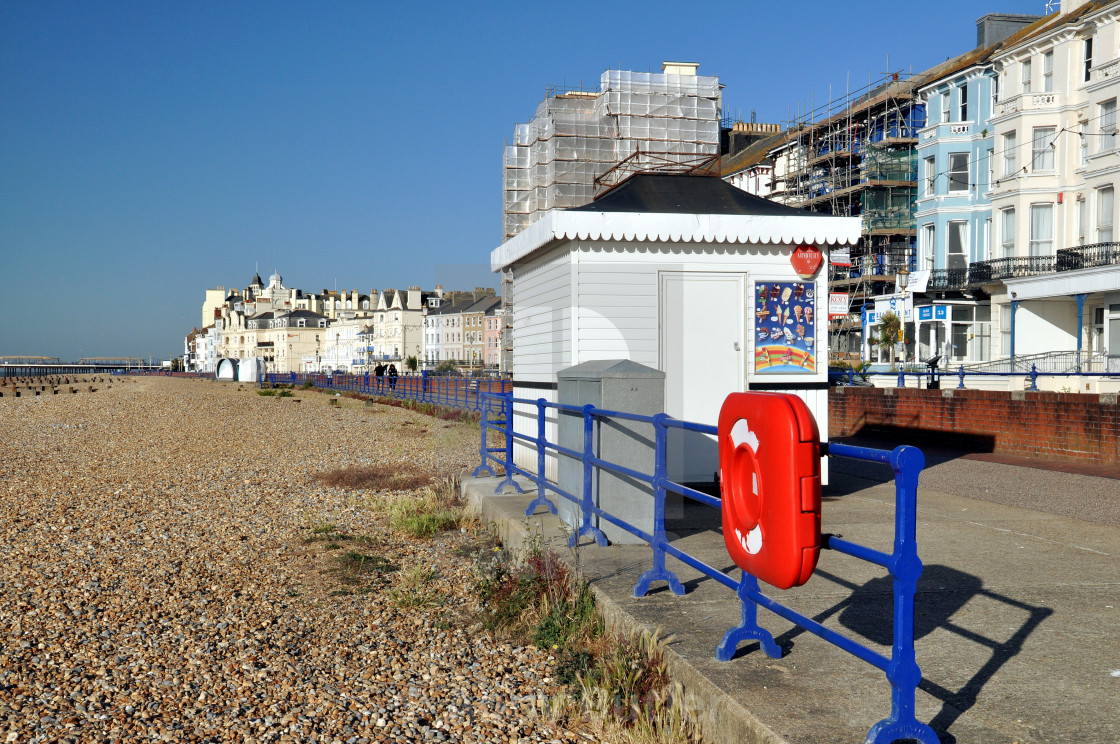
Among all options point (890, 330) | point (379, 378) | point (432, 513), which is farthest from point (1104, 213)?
point (379, 378)

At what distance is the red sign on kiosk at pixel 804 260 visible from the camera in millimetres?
9438

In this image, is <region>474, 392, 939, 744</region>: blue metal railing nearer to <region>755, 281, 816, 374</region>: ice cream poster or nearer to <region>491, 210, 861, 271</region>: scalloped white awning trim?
<region>491, 210, 861, 271</region>: scalloped white awning trim

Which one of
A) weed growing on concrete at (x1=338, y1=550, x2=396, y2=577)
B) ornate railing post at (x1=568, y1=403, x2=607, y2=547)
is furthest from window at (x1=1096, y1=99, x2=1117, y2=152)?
weed growing on concrete at (x1=338, y1=550, x2=396, y2=577)

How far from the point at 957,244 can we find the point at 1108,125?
9.33m

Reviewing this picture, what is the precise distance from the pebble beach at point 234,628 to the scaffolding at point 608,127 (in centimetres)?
1816

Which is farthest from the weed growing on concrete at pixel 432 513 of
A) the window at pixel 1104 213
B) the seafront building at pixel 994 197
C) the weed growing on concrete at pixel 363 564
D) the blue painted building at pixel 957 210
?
the blue painted building at pixel 957 210

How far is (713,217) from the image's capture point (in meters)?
9.13

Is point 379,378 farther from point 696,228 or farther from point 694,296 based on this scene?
point 696,228

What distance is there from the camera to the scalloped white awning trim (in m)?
8.92

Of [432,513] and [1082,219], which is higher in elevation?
[1082,219]

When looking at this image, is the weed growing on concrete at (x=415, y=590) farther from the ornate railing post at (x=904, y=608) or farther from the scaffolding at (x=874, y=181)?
the scaffolding at (x=874, y=181)

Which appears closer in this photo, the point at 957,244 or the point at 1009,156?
the point at 1009,156

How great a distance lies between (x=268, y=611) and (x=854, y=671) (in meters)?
4.24

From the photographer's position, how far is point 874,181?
46.8 meters
